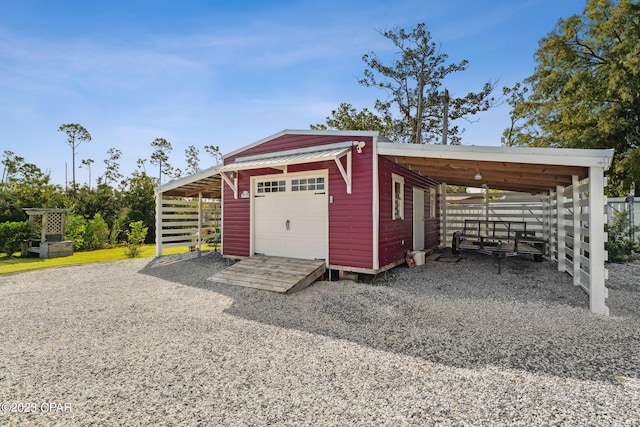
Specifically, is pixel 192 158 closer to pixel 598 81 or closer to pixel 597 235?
A: pixel 598 81

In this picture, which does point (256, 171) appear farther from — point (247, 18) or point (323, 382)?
point (323, 382)

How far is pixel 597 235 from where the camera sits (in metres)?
4.25

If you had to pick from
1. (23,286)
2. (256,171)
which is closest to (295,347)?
(256,171)

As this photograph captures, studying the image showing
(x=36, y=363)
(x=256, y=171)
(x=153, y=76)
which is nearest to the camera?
(x=36, y=363)

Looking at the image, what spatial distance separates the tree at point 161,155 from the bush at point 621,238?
101 feet

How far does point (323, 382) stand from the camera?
2.63m

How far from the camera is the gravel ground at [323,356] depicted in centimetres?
222

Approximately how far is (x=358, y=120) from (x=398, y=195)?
51.6 ft

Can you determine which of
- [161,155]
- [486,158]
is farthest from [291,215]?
[161,155]

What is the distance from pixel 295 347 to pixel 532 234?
9967mm

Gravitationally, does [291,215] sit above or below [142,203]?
below

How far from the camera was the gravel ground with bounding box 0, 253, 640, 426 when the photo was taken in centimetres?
222

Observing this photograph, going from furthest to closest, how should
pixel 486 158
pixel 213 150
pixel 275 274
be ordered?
pixel 213 150, pixel 275 274, pixel 486 158

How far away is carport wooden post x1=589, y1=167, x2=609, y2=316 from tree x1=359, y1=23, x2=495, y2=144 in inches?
608
